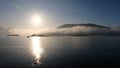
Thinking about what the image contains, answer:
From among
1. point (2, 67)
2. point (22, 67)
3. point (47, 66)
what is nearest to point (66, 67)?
point (47, 66)

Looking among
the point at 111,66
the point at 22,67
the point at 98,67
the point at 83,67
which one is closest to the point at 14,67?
the point at 22,67

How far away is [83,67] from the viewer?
Answer: 46562mm

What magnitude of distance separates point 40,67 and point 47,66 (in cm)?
246

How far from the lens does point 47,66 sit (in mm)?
47281

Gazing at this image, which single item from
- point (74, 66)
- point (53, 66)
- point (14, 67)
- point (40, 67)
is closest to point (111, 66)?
point (74, 66)

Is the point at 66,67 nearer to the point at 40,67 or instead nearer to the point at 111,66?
the point at 40,67

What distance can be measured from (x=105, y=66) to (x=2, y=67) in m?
34.0

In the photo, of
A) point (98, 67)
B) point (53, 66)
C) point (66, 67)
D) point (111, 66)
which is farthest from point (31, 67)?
point (111, 66)

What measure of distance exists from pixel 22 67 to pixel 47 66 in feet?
26.7

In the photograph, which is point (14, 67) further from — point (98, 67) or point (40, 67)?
point (98, 67)

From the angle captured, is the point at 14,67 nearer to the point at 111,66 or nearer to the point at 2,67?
the point at 2,67

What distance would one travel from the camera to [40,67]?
151 feet

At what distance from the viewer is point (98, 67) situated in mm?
46219

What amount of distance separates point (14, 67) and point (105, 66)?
30150 mm
